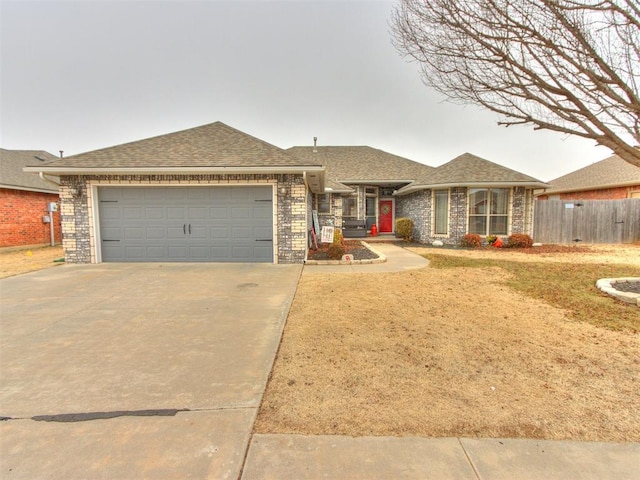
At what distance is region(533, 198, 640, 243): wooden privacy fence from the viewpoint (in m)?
14.4

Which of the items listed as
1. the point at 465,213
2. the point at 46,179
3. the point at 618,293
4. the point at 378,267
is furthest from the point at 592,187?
the point at 46,179

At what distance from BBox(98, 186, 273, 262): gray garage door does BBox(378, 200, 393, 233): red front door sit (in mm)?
11329

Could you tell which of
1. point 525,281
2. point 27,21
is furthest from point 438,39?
point 27,21

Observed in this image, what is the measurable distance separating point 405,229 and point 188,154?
10245 millimetres

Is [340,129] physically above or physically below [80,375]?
above

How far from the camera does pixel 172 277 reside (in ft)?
24.1

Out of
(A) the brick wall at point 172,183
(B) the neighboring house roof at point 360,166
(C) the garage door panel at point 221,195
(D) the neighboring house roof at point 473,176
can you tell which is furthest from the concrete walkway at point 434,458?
(B) the neighboring house roof at point 360,166

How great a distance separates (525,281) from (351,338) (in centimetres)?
516

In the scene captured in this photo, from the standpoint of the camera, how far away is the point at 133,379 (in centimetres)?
286

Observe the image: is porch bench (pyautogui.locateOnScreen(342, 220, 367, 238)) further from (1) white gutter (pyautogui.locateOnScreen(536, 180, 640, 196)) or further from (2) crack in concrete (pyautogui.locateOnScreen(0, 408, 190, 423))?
(2) crack in concrete (pyautogui.locateOnScreen(0, 408, 190, 423))

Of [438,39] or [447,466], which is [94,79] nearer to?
[438,39]

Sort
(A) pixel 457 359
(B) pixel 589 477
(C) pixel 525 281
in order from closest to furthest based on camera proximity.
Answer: (B) pixel 589 477
(A) pixel 457 359
(C) pixel 525 281

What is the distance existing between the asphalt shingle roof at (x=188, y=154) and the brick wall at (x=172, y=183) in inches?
17.2

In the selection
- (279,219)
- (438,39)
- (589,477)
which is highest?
(438,39)
